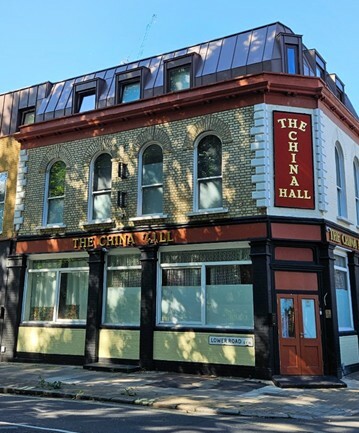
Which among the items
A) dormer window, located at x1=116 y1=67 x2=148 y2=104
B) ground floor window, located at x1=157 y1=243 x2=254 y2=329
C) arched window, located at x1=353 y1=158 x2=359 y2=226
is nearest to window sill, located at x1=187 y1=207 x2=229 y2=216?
ground floor window, located at x1=157 y1=243 x2=254 y2=329

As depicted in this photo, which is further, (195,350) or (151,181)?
(151,181)

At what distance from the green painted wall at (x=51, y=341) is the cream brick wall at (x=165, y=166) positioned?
11.6 feet

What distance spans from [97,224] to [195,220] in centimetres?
367

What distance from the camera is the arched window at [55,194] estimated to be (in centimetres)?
1709

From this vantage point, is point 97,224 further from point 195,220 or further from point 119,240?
point 195,220

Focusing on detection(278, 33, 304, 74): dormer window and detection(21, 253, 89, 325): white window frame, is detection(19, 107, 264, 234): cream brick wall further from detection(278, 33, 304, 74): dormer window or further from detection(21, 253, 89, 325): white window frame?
detection(278, 33, 304, 74): dormer window

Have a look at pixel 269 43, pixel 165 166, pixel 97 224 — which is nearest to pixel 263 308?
pixel 165 166

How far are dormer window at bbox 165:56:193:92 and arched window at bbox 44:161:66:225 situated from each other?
4.96 meters

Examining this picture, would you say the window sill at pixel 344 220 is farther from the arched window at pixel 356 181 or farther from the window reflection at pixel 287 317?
the window reflection at pixel 287 317

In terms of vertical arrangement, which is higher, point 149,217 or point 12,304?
point 149,217

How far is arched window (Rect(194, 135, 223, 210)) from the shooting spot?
1443 centimetres

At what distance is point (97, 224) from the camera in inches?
625

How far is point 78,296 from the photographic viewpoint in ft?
53.0

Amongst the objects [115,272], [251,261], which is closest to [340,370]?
[251,261]
